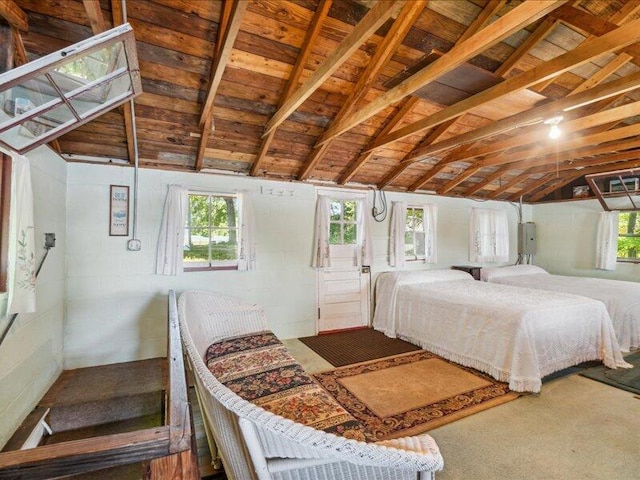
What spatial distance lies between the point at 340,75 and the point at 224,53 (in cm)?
114

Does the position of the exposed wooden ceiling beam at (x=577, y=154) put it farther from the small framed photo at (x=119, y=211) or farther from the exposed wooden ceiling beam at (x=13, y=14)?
the exposed wooden ceiling beam at (x=13, y=14)

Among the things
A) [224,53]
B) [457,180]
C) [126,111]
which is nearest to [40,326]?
[126,111]

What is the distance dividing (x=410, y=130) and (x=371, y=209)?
182cm

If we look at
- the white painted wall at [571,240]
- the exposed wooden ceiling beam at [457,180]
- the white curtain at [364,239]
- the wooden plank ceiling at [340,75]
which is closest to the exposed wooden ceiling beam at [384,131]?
the wooden plank ceiling at [340,75]

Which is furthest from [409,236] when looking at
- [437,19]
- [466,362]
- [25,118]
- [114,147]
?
[25,118]

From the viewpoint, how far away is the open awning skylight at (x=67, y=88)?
62.1 inches

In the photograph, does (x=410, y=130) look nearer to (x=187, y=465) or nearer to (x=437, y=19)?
(x=437, y=19)

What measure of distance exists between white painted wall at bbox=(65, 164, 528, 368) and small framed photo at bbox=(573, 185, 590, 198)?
507 centimetres

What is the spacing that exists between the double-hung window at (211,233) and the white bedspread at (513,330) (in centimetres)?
258

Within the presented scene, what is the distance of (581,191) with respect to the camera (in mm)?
5535

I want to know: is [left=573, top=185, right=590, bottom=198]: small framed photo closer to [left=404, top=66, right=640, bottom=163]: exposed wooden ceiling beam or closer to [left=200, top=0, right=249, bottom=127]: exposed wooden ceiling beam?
[left=404, top=66, right=640, bottom=163]: exposed wooden ceiling beam

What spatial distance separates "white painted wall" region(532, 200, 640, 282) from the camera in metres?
5.37

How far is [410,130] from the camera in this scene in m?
3.12

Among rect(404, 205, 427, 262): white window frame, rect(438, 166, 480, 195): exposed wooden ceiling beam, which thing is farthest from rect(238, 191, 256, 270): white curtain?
rect(438, 166, 480, 195): exposed wooden ceiling beam
